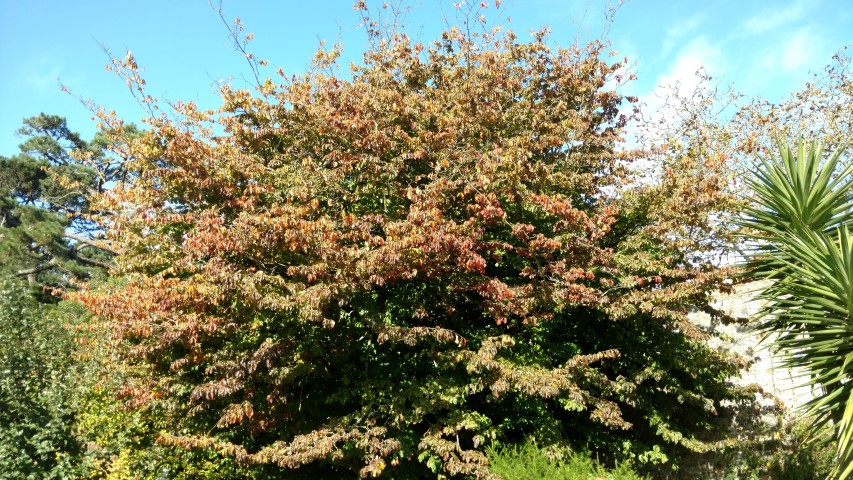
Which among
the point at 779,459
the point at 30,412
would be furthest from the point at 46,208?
the point at 779,459

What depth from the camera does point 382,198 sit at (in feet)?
32.6

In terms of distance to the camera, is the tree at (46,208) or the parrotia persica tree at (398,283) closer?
the parrotia persica tree at (398,283)

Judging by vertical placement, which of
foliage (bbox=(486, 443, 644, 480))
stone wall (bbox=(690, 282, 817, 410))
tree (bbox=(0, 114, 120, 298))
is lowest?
foliage (bbox=(486, 443, 644, 480))

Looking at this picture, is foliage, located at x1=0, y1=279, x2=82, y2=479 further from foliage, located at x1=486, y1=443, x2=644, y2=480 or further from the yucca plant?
the yucca plant

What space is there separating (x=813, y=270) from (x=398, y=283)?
573 cm

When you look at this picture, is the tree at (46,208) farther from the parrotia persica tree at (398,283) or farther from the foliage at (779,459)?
the foliage at (779,459)

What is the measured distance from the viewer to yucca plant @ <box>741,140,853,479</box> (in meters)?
6.04

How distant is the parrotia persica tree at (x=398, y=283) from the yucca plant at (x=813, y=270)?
2.41 metres

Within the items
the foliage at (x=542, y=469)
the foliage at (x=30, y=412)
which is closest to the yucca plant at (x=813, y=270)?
the foliage at (x=542, y=469)

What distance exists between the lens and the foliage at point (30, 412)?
6.76 meters

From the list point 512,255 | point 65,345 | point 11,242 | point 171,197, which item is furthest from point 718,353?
point 11,242

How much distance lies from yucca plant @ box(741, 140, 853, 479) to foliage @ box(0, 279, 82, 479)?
8439mm

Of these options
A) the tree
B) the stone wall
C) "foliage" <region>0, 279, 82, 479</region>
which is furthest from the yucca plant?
the tree

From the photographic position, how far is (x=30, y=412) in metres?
7.08
